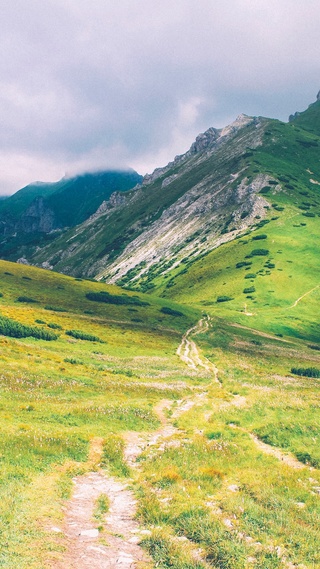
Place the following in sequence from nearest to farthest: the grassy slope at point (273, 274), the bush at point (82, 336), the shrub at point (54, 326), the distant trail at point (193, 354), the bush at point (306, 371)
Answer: the distant trail at point (193, 354) < the bush at point (306, 371) < the bush at point (82, 336) < the shrub at point (54, 326) < the grassy slope at point (273, 274)

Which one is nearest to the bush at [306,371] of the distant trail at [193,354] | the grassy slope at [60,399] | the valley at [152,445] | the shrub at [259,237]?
the valley at [152,445]

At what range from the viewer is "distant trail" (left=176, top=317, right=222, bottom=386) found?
45688mm

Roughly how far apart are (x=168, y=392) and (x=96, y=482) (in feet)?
59.2

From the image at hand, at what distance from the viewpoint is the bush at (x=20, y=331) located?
1729 inches

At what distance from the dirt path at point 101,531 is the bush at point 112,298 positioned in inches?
2827

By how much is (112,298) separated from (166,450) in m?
71.3

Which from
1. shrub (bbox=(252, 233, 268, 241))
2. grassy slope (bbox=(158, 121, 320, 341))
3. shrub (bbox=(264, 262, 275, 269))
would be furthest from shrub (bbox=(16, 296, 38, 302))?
shrub (bbox=(252, 233, 268, 241))

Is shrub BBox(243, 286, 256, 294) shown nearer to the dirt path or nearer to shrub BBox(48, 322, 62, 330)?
shrub BBox(48, 322, 62, 330)

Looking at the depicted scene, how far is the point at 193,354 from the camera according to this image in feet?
177

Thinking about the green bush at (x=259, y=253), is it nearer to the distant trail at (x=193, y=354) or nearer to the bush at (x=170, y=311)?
the bush at (x=170, y=311)

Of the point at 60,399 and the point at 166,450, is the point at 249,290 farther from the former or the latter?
the point at 166,450

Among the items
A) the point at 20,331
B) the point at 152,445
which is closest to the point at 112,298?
the point at 20,331

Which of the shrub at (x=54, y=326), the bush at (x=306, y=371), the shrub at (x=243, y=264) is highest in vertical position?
the shrub at (x=243, y=264)

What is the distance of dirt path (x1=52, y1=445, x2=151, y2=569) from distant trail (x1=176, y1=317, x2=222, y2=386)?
26250 millimetres
